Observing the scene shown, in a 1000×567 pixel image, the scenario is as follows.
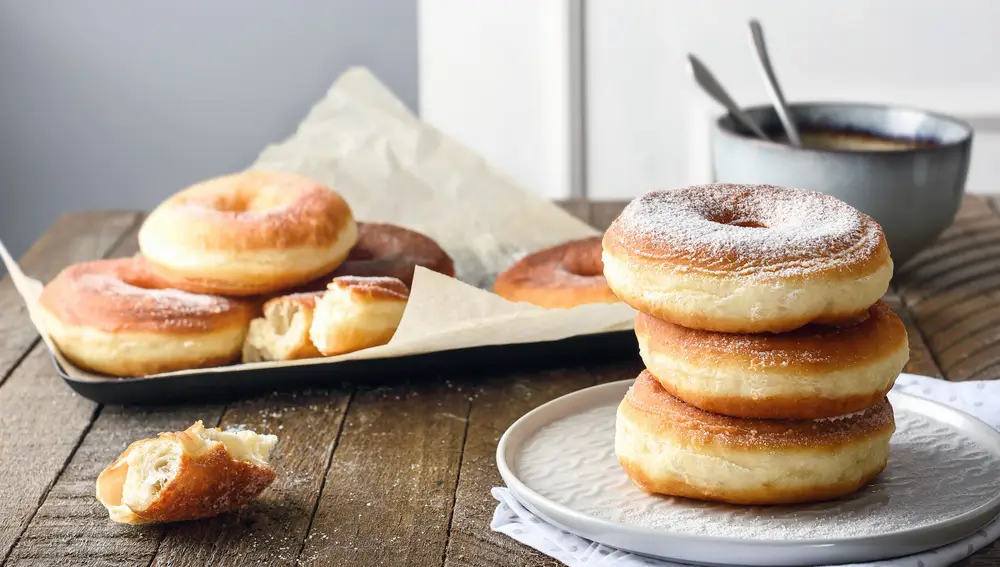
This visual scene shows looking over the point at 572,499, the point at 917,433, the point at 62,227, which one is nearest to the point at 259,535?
the point at 572,499

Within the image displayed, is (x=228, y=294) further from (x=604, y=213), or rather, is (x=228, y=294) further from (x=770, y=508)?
(x=604, y=213)

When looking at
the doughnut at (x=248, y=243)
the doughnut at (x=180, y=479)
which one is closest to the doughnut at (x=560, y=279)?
the doughnut at (x=248, y=243)

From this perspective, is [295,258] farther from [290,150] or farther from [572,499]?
[290,150]

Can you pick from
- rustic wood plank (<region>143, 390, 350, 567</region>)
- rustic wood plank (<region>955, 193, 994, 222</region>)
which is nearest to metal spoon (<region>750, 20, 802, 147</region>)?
rustic wood plank (<region>955, 193, 994, 222</region>)

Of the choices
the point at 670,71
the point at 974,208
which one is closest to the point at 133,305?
the point at 974,208

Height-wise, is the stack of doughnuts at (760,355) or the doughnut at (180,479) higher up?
the stack of doughnuts at (760,355)

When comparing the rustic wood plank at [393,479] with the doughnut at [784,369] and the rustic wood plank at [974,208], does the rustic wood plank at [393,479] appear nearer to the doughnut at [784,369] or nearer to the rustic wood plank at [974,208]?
the doughnut at [784,369]
